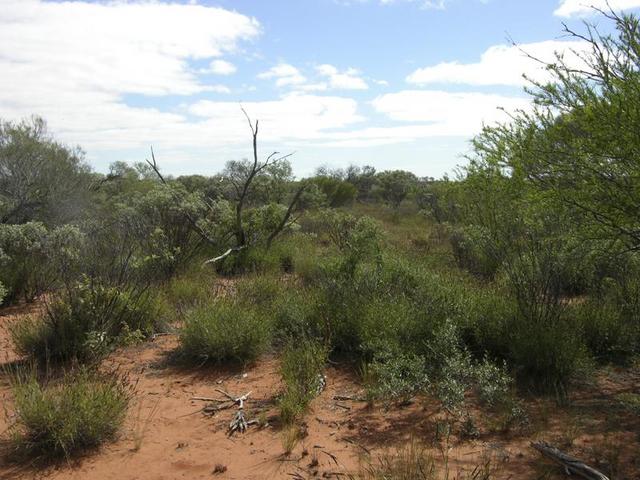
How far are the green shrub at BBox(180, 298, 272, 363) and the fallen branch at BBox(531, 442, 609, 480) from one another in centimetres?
361

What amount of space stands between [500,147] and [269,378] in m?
3.60

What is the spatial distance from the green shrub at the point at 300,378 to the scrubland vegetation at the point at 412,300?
0.02m

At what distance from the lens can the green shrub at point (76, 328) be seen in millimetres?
6762

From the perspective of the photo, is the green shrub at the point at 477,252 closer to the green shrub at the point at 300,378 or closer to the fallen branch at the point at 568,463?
the green shrub at the point at 300,378

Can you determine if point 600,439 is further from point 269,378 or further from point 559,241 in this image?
point 269,378

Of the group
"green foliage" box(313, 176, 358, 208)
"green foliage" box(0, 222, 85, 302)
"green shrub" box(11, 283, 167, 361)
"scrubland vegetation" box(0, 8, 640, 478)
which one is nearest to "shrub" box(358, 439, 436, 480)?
"scrubland vegetation" box(0, 8, 640, 478)

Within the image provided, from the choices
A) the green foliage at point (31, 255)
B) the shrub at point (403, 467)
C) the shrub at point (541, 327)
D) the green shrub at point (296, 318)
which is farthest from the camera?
the green foliage at point (31, 255)

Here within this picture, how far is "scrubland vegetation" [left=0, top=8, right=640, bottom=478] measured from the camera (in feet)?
15.2

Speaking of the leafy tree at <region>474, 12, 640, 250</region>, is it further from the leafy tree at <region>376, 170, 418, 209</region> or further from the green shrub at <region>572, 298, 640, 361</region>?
the leafy tree at <region>376, 170, 418, 209</region>

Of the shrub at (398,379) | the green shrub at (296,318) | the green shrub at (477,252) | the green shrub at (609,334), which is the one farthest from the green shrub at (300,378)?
the green shrub at (609,334)

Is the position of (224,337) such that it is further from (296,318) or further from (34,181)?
(34,181)

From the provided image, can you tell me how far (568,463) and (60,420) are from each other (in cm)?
394

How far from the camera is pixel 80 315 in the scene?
22.6 ft

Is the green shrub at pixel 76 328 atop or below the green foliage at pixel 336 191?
below
